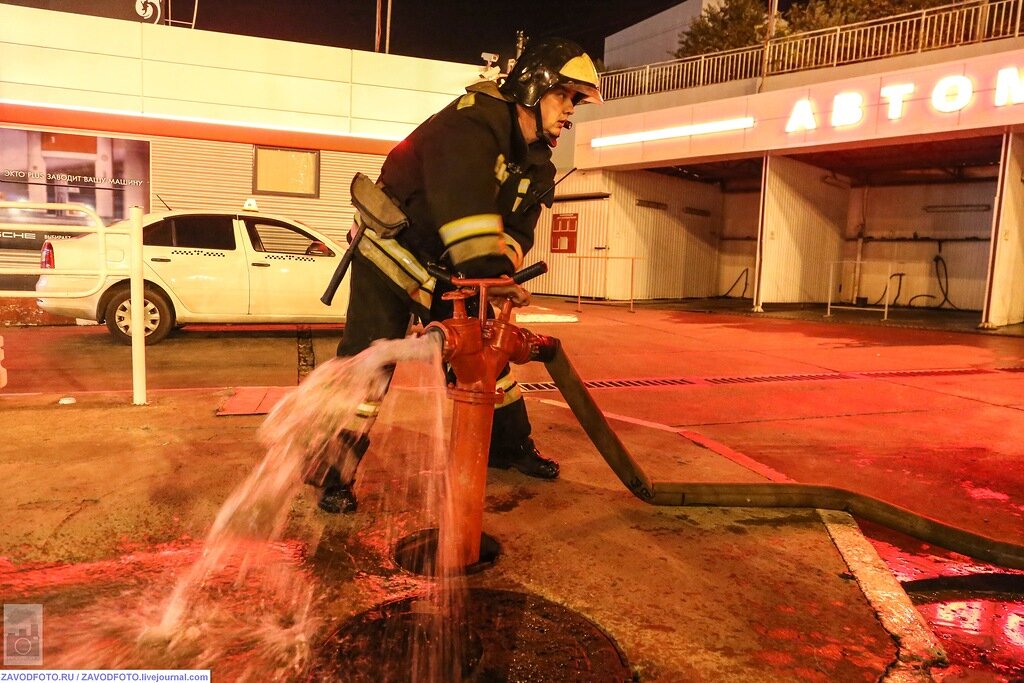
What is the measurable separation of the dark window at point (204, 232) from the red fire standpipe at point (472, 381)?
22.4 feet

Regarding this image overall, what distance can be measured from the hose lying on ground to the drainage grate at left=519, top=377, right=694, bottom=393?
2.88m

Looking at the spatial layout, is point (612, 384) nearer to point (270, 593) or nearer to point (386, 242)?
point (386, 242)

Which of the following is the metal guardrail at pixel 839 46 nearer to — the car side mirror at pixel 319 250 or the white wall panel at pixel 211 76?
the white wall panel at pixel 211 76

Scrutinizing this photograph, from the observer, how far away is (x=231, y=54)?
11.5m

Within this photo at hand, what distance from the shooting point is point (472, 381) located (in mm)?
2139

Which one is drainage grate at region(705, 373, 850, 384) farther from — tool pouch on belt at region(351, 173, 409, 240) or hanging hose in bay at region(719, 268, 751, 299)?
hanging hose in bay at region(719, 268, 751, 299)

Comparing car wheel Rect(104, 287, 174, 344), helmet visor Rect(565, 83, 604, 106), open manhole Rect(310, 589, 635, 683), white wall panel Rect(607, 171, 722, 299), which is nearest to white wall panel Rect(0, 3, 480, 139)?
car wheel Rect(104, 287, 174, 344)

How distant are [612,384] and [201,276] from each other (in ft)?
16.0

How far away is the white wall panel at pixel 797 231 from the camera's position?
50.6ft

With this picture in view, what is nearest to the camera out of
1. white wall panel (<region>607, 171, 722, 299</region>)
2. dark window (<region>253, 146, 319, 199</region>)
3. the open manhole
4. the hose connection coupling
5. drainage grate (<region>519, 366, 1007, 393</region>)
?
the open manhole

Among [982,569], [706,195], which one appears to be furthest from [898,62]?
[982,569]

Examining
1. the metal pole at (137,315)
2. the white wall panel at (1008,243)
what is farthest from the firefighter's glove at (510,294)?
the white wall panel at (1008,243)

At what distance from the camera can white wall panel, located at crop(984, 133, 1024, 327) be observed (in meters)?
11.8

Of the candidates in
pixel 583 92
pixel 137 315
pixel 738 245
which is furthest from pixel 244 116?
pixel 738 245
